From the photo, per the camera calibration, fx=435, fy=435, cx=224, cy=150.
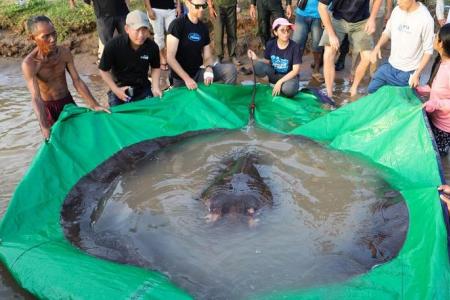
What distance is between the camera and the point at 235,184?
3.81 m

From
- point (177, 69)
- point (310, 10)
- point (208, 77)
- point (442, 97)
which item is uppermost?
point (310, 10)

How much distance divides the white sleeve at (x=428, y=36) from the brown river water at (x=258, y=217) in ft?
4.77

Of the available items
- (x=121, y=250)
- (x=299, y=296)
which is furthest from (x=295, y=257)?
(x=121, y=250)

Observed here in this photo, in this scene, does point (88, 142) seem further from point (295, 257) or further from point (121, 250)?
point (295, 257)

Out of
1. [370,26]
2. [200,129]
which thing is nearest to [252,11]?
[370,26]

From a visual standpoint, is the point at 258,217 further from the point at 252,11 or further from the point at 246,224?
the point at 252,11

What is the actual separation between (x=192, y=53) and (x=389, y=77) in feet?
8.60

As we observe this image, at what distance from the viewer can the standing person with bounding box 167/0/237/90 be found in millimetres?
5688

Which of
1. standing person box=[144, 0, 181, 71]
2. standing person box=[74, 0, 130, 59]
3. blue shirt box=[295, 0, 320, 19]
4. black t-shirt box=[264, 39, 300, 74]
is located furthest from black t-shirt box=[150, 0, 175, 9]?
blue shirt box=[295, 0, 320, 19]

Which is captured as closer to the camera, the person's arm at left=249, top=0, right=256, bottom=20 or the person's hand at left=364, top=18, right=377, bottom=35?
the person's hand at left=364, top=18, right=377, bottom=35

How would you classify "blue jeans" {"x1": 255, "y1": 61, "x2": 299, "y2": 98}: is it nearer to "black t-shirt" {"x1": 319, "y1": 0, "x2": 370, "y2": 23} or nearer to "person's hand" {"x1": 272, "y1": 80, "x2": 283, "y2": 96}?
"person's hand" {"x1": 272, "y1": 80, "x2": 283, "y2": 96}

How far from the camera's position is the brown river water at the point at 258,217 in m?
2.89

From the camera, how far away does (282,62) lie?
6.20 meters

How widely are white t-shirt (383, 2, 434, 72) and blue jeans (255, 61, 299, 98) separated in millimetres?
1261
